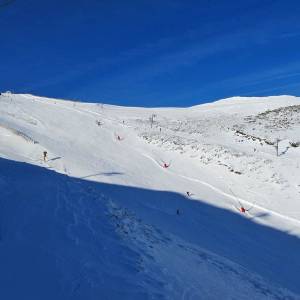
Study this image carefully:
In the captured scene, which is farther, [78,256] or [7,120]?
[7,120]

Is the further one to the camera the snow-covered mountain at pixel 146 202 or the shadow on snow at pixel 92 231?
the snow-covered mountain at pixel 146 202

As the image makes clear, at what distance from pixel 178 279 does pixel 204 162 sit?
2470cm

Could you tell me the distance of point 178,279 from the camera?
11.4 metres

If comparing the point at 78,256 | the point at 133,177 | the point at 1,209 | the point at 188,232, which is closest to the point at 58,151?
the point at 133,177

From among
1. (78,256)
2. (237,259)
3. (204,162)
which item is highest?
(204,162)

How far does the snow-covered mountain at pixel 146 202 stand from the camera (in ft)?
35.1

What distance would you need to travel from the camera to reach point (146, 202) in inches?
973

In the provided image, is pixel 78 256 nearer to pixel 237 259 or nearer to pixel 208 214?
pixel 237 259

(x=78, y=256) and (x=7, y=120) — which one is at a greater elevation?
(x=7, y=120)

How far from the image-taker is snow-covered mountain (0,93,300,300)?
10703mm

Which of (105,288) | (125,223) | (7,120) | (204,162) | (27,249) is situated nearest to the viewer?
(105,288)

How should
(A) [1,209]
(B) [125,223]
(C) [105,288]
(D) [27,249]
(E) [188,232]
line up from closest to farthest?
(C) [105,288]
(D) [27,249]
(A) [1,209]
(B) [125,223]
(E) [188,232]

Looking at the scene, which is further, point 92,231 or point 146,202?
point 146,202

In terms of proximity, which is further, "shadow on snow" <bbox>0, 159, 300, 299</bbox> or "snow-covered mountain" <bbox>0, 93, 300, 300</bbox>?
"snow-covered mountain" <bbox>0, 93, 300, 300</bbox>
